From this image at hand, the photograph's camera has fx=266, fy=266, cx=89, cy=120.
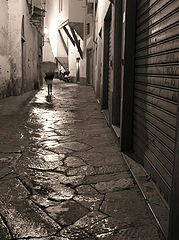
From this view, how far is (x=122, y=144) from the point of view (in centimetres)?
438

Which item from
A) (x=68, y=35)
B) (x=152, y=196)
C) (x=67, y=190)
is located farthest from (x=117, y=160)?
(x=68, y=35)

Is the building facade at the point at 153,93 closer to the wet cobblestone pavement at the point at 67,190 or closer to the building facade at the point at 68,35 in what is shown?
the wet cobblestone pavement at the point at 67,190

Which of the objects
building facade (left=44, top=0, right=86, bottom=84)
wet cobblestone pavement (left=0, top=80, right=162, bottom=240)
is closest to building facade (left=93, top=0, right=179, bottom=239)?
wet cobblestone pavement (left=0, top=80, right=162, bottom=240)

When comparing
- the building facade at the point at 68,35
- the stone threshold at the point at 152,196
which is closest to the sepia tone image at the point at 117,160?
the stone threshold at the point at 152,196

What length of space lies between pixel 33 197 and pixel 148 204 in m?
1.20

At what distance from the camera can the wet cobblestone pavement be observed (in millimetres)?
2244

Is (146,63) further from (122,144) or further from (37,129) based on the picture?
(37,129)

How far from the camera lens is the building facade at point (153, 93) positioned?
2493 mm

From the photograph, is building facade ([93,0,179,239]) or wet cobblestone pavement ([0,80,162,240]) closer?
wet cobblestone pavement ([0,80,162,240])

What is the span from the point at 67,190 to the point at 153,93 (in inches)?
61.2

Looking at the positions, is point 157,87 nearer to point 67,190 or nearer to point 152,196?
point 152,196

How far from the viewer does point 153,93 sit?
3.28 meters

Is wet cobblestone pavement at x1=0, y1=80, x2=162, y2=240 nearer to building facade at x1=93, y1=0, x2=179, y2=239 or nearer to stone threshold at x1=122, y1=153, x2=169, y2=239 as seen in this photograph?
stone threshold at x1=122, y1=153, x2=169, y2=239

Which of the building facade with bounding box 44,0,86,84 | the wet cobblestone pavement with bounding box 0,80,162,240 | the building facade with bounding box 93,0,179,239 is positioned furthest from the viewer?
the building facade with bounding box 44,0,86,84
